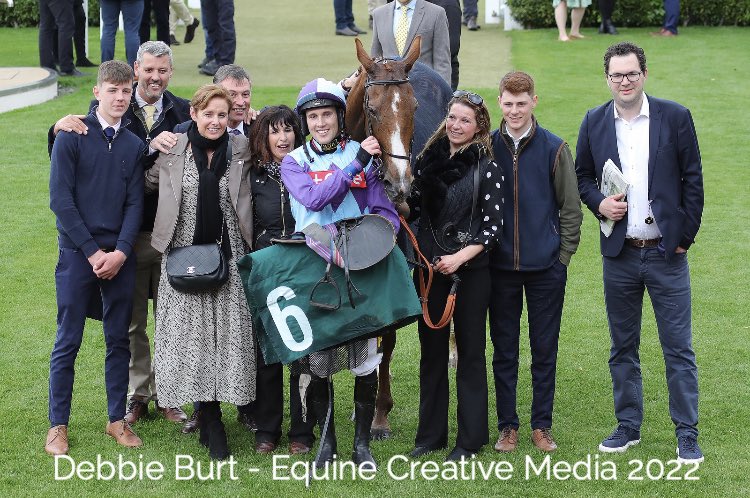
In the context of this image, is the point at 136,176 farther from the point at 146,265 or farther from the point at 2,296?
the point at 2,296

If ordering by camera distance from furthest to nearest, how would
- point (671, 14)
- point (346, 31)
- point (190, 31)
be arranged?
point (346, 31) < point (671, 14) < point (190, 31)

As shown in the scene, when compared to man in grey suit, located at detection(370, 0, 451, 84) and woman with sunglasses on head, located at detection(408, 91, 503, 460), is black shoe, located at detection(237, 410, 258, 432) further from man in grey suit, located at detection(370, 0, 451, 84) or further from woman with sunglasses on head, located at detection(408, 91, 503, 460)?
man in grey suit, located at detection(370, 0, 451, 84)

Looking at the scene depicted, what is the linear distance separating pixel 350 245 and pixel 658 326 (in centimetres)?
166

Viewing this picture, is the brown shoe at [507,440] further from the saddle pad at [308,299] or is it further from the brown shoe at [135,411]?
the brown shoe at [135,411]

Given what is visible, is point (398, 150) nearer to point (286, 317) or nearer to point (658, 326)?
point (286, 317)

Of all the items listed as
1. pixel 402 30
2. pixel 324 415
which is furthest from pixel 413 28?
pixel 324 415

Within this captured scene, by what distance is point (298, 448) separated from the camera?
5746 mm

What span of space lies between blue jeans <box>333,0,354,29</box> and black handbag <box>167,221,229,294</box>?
1290cm

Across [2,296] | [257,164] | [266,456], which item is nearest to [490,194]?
[257,164]

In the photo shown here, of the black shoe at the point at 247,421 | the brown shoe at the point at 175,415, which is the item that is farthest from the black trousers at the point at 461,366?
the brown shoe at the point at 175,415

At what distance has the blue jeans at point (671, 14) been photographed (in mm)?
17672

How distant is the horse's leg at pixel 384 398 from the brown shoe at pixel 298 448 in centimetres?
48

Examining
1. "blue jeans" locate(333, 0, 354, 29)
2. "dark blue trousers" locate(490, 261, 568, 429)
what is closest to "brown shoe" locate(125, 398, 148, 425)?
"dark blue trousers" locate(490, 261, 568, 429)

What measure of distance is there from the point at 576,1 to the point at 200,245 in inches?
509
